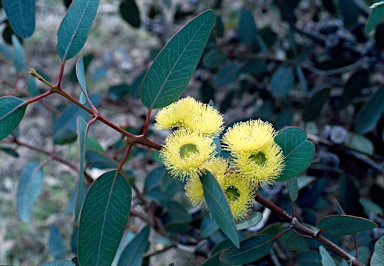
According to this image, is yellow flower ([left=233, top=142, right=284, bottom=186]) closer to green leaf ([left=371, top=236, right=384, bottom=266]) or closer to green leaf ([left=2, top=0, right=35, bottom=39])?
green leaf ([left=371, top=236, right=384, bottom=266])

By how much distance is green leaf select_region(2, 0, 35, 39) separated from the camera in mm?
1283

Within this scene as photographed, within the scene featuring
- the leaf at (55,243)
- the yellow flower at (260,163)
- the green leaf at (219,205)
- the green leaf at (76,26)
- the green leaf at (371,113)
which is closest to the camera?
the green leaf at (219,205)

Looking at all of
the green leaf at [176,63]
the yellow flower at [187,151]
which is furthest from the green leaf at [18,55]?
the yellow flower at [187,151]

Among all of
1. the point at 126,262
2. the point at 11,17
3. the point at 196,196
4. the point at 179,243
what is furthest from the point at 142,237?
the point at 11,17

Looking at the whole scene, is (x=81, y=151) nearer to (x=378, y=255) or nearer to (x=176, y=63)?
(x=176, y=63)

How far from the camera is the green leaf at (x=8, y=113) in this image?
3.10ft

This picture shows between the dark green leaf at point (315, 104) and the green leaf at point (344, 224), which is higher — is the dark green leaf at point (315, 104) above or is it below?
above

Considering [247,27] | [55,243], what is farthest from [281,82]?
[55,243]

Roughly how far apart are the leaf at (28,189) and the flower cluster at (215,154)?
933 mm

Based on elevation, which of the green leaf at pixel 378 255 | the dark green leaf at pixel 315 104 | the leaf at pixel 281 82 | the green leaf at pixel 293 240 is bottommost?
the green leaf at pixel 378 255

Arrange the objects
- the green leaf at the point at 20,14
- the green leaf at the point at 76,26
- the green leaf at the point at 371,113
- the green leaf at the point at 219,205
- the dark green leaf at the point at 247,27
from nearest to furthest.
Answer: the green leaf at the point at 219,205
the green leaf at the point at 76,26
the green leaf at the point at 20,14
the green leaf at the point at 371,113
the dark green leaf at the point at 247,27

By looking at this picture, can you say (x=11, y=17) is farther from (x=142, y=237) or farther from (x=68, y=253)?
(x=68, y=253)

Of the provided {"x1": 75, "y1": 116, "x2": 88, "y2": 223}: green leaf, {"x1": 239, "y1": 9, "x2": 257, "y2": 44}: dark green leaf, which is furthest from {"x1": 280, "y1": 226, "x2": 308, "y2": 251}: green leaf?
{"x1": 239, "y1": 9, "x2": 257, "y2": 44}: dark green leaf

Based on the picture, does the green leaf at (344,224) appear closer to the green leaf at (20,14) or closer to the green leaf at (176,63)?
the green leaf at (176,63)
